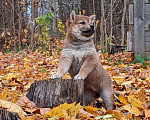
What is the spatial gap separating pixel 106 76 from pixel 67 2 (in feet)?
51.8

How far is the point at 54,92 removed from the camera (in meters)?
2.74

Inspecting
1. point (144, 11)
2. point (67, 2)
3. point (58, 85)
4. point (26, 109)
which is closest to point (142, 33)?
point (144, 11)

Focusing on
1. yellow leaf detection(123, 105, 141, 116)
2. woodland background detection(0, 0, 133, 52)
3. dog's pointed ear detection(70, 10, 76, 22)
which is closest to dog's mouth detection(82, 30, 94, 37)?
dog's pointed ear detection(70, 10, 76, 22)

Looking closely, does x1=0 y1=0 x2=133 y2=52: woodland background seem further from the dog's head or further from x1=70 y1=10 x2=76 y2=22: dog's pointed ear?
the dog's head

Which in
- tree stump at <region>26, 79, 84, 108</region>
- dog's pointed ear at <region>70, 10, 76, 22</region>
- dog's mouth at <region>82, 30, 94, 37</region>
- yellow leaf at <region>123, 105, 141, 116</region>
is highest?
dog's pointed ear at <region>70, 10, 76, 22</region>

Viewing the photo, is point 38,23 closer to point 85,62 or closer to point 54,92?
point 85,62

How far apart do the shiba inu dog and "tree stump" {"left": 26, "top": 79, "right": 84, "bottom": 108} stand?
395mm

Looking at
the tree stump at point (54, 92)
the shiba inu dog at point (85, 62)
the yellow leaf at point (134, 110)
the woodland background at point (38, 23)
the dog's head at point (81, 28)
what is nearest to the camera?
the yellow leaf at point (134, 110)

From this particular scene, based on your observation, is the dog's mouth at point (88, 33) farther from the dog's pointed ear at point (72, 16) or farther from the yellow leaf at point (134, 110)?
the yellow leaf at point (134, 110)

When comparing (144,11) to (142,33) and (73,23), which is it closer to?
→ (142,33)

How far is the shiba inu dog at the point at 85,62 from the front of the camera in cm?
330

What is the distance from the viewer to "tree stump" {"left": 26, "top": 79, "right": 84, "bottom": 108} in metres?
2.71

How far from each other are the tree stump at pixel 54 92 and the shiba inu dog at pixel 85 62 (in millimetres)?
395

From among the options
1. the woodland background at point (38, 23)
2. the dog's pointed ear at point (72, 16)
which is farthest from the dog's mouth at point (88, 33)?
the woodland background at point (38, 23)
